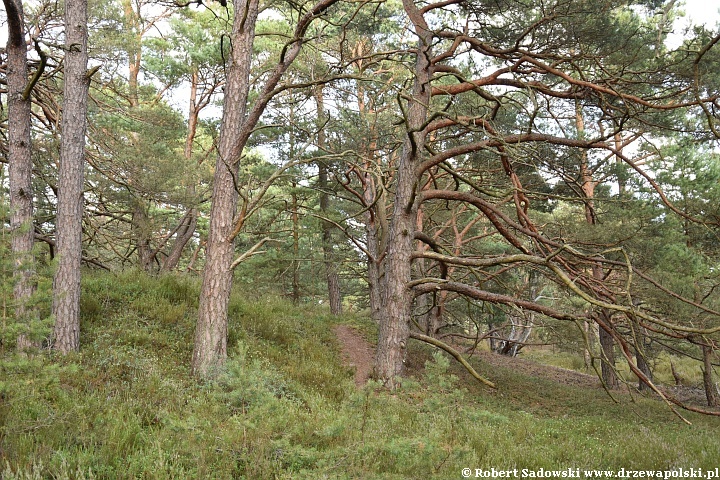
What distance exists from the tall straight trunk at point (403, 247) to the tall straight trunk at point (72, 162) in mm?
5427

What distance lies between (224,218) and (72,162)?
2950 millimetres

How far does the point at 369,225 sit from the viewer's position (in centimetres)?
1627

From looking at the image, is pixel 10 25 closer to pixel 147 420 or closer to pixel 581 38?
pixel 147 420

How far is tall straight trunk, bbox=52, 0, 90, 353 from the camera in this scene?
7730 millimetres

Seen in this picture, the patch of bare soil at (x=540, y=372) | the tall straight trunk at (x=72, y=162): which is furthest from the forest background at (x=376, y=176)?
the patch of bare soil at (x=540, y=372)

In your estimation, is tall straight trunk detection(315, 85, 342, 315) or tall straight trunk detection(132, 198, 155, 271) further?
tall straight trunk detection(315, 85, 342, 315)

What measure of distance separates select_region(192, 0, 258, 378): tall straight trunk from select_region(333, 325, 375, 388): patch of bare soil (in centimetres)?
336

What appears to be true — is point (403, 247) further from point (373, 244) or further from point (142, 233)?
point (142, 233)

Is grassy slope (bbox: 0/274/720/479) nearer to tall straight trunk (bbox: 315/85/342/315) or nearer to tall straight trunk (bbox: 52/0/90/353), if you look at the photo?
tall straight trunk (bbox: 52/0/90/353)

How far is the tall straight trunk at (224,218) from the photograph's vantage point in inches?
300

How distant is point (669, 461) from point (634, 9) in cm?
1101

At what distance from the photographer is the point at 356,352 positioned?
12.0 m

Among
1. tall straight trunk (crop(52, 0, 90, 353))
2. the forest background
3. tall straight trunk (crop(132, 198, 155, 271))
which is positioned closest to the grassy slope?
the forest background

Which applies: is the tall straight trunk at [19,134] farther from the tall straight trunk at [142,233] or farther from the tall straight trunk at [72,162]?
the tall straight trunk at [142,233]
